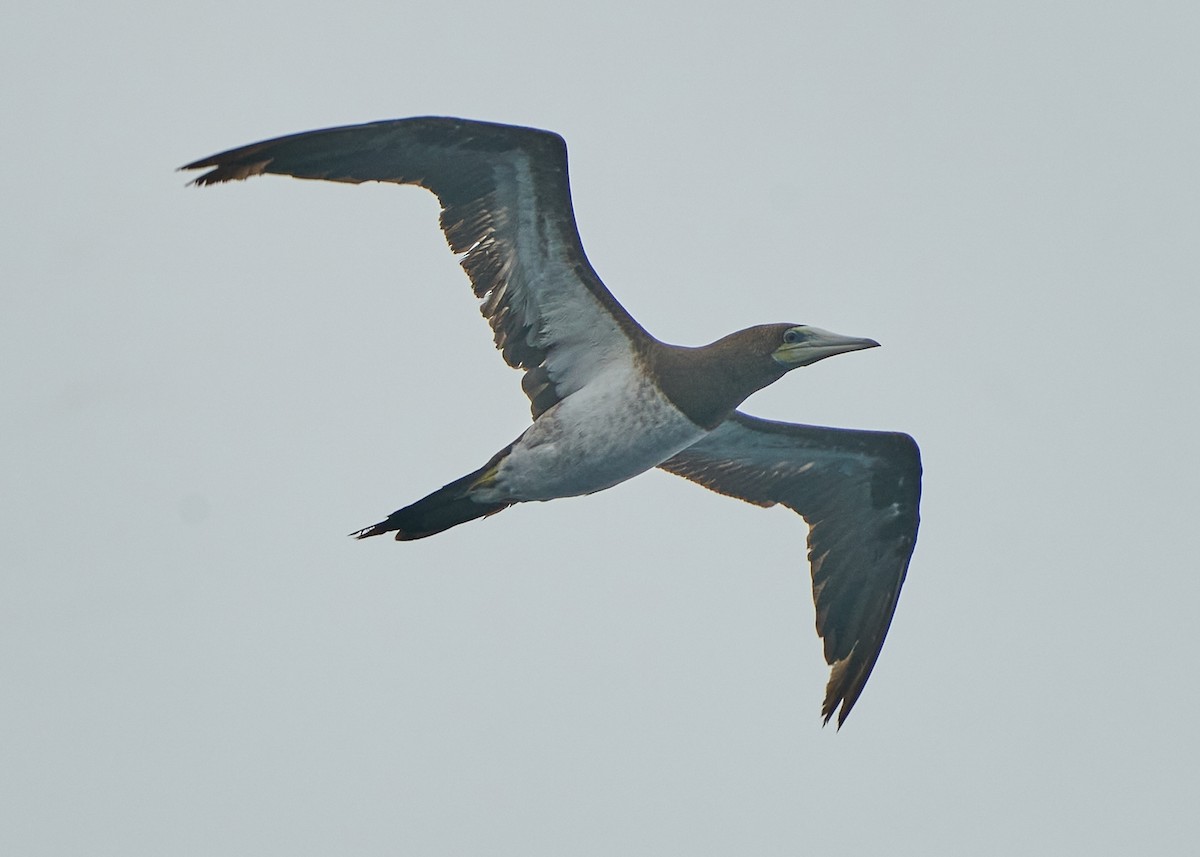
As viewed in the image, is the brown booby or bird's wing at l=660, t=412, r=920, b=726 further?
bird's wing at l=660, t=412, r=920, b=726

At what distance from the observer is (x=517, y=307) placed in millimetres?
12969

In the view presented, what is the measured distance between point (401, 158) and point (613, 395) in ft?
7.68

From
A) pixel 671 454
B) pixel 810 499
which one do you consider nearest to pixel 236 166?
pixel 671 454

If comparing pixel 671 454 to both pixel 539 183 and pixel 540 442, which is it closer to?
pixel 540 442

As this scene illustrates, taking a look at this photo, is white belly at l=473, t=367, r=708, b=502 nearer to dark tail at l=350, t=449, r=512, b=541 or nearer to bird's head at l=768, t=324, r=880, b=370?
dark tail at l=350, t=449, r=512, b=541

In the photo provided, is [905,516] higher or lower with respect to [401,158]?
lower

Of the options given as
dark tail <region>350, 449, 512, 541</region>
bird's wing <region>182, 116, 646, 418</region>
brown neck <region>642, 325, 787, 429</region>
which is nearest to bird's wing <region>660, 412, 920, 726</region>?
brown neck <region>642, 325, 787, 429</region>

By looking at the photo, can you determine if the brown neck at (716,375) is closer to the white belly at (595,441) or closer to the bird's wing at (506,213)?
the white belly at (595,441)

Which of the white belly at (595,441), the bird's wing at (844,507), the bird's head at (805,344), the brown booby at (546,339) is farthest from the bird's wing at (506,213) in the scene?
the bird's wing at (844,507)

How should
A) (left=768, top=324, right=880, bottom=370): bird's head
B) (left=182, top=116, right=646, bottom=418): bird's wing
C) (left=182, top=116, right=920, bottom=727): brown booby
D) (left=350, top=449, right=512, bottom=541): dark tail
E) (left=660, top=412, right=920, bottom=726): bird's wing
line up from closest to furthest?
1. (left=182, top=116, right=646, bottom=418): bird's wing
2. (left=182, top=116, right=920, bottom=727): brown booby
3. (left=768, top=324, right=880, bottom=370): bird's head
4. (left=350, top=449, right=512, bottom=541): dark tail
5. (left=660, top=412, right=920, bottom=726): bird's wing

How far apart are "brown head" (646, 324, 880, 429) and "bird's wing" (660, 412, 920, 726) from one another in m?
1.65

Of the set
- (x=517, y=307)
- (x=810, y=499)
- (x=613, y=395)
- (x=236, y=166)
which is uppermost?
(x=236, y=166)

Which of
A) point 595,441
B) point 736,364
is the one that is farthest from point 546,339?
point 736,364

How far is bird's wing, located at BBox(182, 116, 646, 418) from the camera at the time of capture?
1177cm
